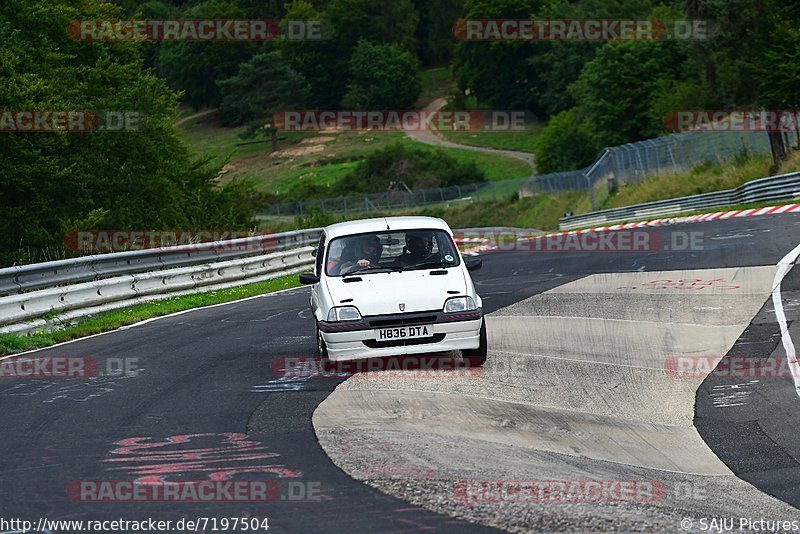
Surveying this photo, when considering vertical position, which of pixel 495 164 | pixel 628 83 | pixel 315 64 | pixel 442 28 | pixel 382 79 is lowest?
pixel 495 164

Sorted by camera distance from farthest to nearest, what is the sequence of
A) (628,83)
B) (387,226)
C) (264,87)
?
(264,87), (628,83), (387,226)

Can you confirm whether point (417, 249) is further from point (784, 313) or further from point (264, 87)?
point (264, 87)

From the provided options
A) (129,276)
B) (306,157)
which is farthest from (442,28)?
(129,276)

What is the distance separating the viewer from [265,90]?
122m

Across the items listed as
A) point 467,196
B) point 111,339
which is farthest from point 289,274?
point 467,196

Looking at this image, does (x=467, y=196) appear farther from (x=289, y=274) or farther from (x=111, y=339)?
(x=111, y=339)

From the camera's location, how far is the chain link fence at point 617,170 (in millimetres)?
45909

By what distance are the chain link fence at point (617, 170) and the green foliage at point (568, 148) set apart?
29.6 feet

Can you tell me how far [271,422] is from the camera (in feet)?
29.9

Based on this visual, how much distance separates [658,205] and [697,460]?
35854mm

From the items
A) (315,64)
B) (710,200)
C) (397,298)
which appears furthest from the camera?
(315,64)

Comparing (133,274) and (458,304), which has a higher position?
(458,304)

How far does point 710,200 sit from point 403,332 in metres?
30.6

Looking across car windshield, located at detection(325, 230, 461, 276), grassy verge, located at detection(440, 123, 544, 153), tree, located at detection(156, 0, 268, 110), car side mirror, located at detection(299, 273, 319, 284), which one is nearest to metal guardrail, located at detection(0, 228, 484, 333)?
car side mirror, located at detection(299, 273, 319, 284)
